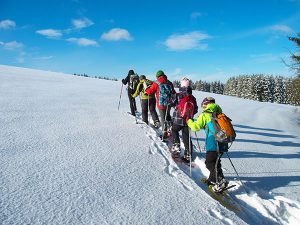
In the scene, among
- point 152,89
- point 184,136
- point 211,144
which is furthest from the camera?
point 152,89

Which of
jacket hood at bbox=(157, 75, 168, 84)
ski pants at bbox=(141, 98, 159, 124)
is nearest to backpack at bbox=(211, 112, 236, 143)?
jacket hood at bbox=(157, 75, 168, 84)

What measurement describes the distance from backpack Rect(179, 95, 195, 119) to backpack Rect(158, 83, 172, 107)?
161cm

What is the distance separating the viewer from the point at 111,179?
512 centimetres

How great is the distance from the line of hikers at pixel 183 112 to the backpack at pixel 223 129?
4.8 inches

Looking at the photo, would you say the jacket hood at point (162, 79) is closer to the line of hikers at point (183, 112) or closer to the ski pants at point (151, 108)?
the line of hikers at point (183, 112)

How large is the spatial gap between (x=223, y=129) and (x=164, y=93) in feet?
11.6

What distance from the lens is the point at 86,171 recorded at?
17.2 ft

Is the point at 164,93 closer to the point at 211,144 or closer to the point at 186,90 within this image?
the point at 186,90

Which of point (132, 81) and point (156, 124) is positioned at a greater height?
point (132, 81)

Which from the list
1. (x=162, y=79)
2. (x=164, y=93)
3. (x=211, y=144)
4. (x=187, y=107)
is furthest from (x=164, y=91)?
(x=211, y=144)

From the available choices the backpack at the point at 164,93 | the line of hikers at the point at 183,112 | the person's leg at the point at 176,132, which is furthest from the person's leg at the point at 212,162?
the backpack at the point at 164,93

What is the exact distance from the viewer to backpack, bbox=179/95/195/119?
7414mm

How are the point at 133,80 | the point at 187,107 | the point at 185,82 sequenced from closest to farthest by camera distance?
the point at 187,107, the point at 185,82, the point at 133,80

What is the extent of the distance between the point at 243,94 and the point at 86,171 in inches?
3793
